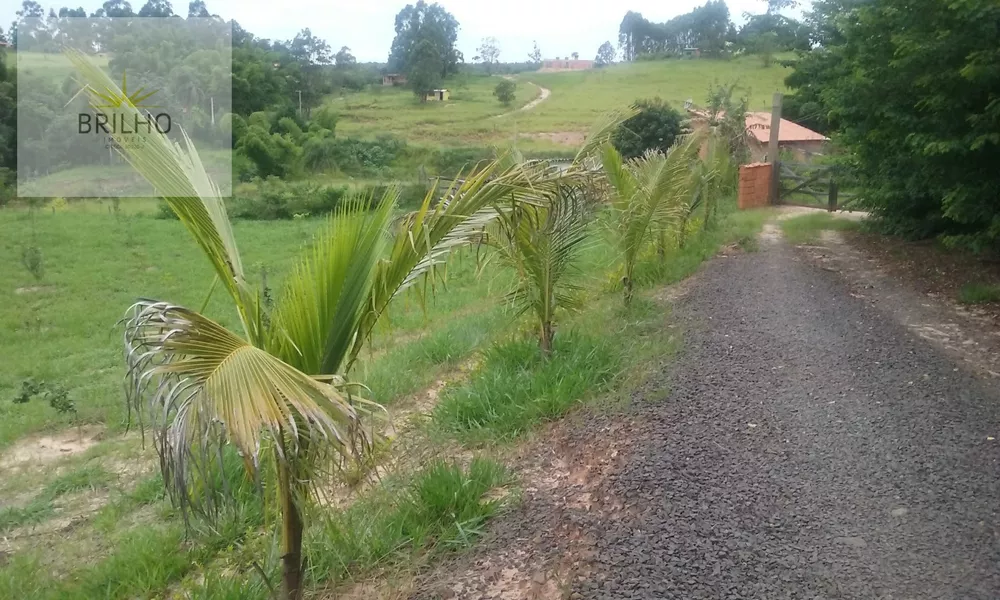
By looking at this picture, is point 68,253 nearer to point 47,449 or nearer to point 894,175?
point 47,449

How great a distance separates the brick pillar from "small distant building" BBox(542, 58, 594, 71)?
21.2ft

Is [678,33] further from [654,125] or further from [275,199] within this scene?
[275,199]

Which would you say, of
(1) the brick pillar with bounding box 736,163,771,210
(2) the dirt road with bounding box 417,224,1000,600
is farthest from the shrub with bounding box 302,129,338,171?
(2) the dirt road with bounding box 417,224,1000,600

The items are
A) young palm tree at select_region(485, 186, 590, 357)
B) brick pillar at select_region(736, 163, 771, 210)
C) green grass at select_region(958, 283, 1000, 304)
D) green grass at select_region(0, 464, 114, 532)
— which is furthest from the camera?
brick pillar at select_region(736, 163, 771, 210)

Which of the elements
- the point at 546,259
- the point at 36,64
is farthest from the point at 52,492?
the point at 36,64

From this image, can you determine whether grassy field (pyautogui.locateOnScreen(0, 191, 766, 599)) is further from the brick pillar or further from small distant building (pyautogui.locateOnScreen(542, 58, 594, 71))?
small distant building (pyautogui.locateOnScreen(542, 58, 594, 71))

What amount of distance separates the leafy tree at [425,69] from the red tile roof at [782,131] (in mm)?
8968

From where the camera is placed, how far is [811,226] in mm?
12883

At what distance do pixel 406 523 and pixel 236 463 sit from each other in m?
1.13

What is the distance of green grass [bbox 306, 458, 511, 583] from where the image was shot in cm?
305

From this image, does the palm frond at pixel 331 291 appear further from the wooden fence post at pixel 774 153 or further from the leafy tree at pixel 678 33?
the leafy tree at pixel 678 33

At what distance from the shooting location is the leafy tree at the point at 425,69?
1521cm

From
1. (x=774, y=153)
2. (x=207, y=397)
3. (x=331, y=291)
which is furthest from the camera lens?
(x=774, y=153)

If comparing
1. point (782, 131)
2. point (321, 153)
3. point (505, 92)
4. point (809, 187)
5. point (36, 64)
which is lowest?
point (809, 187)
